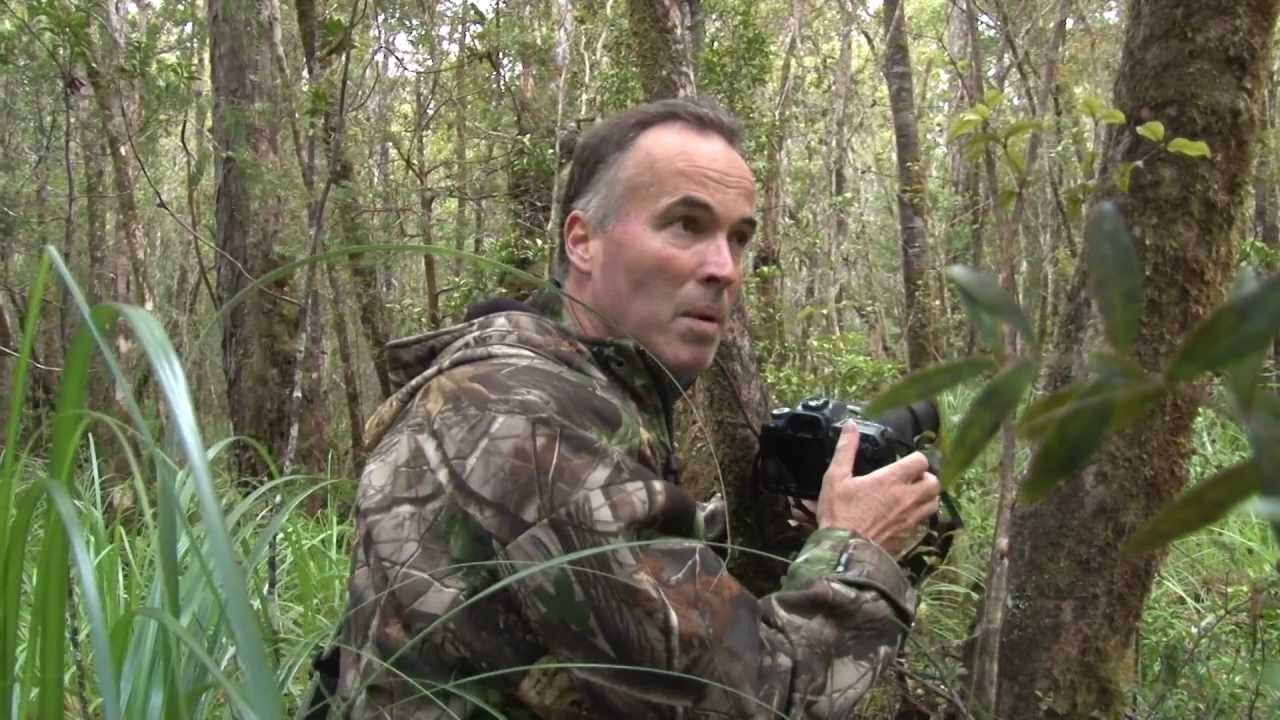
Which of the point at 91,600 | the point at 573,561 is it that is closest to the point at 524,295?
the point at 573,561

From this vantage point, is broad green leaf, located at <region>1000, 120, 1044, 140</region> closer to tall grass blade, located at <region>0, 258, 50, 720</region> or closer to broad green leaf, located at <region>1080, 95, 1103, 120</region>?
broad green leaf, located at <region>1080, 95, 1103, 120</region>

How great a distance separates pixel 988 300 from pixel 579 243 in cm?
161

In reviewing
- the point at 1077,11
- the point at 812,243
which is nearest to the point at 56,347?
the point at 812,243

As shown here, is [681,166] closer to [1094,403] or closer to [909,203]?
[1094,403]

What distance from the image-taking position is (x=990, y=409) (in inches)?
18.0

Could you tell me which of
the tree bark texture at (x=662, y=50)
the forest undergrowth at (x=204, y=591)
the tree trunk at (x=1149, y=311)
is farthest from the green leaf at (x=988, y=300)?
the tree bark texture at (x=662, y=50)

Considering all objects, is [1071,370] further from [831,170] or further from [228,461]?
[831,170]

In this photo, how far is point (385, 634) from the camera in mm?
1537

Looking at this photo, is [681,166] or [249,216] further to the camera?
[249,216]

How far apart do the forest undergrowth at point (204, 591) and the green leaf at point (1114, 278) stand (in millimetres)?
216

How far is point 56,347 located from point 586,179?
8.82 meters

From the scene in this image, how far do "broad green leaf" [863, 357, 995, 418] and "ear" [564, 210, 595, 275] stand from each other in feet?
5.10

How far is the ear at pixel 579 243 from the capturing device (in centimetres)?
201

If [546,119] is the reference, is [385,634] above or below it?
below
